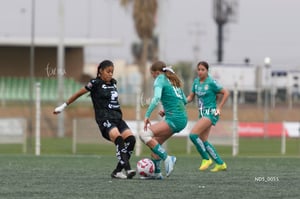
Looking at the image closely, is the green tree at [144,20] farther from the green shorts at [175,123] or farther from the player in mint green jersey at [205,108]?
the green shorts at [175,123]

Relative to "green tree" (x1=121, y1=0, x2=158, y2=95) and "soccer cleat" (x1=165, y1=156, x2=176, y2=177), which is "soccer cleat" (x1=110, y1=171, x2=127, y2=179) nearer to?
"soccer cleat" (x1=165, y1=156, x2=176, y2=177)

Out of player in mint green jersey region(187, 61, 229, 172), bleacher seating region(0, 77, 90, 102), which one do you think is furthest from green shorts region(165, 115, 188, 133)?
bleacher seating region(0, 77, 90, 102)

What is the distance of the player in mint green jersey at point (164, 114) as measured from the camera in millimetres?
14383

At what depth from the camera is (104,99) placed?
14289mm

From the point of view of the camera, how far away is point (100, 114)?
563 inches

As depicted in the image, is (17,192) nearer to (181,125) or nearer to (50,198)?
(50,198)

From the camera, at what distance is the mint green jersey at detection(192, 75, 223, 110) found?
16.7 metres

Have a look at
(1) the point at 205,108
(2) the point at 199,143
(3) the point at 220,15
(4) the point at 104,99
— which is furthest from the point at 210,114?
(3) the point at 220,15

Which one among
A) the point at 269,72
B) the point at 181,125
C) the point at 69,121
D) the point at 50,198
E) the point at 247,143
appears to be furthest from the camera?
the point at 269,72

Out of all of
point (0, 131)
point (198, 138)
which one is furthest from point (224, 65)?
point (198, 138)

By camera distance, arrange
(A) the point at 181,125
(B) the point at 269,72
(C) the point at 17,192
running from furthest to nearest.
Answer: (B) the point at 269,72
(A) the point at 181,125
(C) the point at 17,192

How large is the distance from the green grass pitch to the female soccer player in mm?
391

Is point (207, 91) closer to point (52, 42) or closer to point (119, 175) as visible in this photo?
point (119, 175)

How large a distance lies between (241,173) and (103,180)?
10.1 ft
